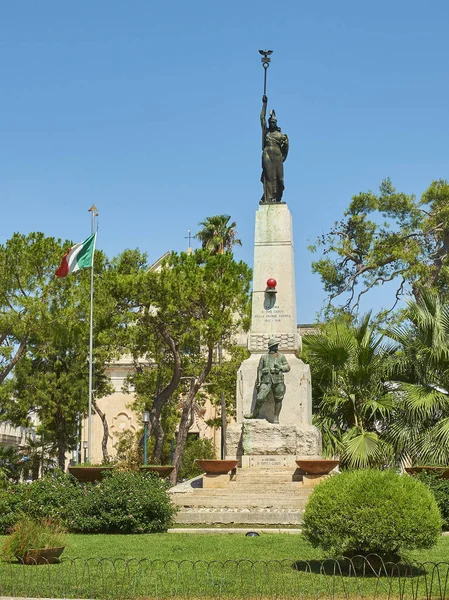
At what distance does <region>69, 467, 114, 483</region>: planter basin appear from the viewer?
638 inches

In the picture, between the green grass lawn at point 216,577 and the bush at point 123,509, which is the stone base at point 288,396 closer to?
the bush at point 123,509

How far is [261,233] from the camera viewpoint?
2178 cm

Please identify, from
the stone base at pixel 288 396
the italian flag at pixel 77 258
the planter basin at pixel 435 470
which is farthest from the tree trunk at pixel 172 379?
the planter basin at pixel 435 470

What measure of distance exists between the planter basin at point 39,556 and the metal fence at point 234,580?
0.08 metres

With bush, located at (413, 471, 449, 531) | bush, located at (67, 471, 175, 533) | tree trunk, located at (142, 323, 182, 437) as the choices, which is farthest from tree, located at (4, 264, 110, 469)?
bush, located at (413, 471, 449, 531)

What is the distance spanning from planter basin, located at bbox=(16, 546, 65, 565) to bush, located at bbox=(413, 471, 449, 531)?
6940 millimetres

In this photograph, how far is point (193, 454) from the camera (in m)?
45.5

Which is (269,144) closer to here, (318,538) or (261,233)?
(261,233)

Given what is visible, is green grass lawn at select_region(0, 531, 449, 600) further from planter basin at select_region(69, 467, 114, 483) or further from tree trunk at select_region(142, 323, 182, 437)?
tree trunk at select_region(142, 323, 182, 437)

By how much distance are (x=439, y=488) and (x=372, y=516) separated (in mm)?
6589

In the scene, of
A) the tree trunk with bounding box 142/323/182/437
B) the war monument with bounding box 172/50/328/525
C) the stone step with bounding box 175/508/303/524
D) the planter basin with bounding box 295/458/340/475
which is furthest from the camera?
the tree trunk with bounding box 142/323/182/437

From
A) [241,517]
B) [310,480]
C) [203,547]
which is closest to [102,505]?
[241,517]

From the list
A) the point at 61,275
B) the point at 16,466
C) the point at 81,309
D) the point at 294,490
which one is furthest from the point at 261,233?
the point at 16,466

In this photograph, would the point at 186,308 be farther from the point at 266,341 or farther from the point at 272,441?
the point at 272,441
